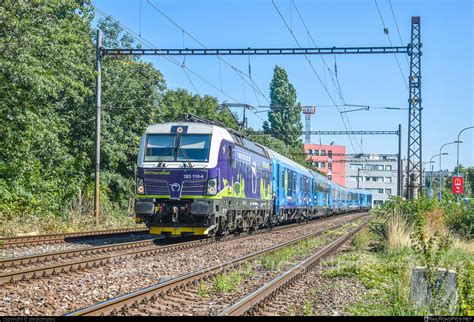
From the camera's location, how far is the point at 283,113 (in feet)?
253

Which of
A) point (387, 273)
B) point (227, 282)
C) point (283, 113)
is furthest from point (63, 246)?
point (283, 113)

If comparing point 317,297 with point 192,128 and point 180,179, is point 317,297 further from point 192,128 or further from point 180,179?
point 192,128

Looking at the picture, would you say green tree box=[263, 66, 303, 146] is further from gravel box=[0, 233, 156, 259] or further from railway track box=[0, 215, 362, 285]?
railway track box=[0, 215, 362, 285]

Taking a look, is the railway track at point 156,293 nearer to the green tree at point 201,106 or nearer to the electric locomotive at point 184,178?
the electric locomotive at point 184,178

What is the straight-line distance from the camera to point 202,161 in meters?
17.4

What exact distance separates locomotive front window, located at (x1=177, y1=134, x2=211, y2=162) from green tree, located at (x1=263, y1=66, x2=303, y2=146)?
191ft

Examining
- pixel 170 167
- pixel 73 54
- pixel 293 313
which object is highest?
pixel 73 54

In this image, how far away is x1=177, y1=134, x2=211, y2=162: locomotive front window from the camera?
1747 centimetres

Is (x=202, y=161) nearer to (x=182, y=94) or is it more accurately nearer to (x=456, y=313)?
(x=456, y=313)

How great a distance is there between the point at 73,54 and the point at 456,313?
1657cm

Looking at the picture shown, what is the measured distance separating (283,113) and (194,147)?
60.3 meters

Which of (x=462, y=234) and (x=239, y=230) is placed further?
(x=239, y=230)

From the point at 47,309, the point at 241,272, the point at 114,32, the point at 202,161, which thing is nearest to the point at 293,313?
the point at 47,309

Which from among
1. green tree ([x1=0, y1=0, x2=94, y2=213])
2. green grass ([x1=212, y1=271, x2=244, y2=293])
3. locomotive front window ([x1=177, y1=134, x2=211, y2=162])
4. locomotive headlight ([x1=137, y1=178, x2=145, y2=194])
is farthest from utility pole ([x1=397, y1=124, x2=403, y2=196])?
green grass ([x1=212, y1=271, x2=244, y2=293])
